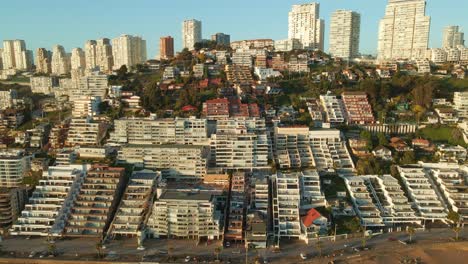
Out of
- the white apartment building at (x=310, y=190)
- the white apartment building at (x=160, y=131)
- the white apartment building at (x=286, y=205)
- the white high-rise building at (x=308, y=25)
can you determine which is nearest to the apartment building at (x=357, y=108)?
the white apartment building at (x=310, y=190)

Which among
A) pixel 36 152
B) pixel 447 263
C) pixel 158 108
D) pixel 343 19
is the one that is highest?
pixel 343 19

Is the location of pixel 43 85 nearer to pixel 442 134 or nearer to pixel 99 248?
pixel 99 248

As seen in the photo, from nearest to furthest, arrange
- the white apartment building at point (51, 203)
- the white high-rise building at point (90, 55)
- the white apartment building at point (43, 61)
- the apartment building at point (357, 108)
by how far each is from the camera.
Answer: the white apartment building at point (51, 203), the apartment building at point (357, 108), the white high-rise building at point (90, 55), the white apartment building at point (43, 61)

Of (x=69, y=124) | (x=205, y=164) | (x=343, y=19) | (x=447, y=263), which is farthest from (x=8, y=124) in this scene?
(x=343, y=19)

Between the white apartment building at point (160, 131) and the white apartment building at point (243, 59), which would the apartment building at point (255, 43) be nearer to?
the white apartment building at point (243, 59)

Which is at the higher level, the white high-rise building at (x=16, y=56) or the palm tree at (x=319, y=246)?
the white high-rise building at (x=16, y=56)

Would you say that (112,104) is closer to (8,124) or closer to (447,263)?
(8,124)

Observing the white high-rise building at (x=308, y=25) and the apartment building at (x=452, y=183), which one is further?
the white high-rise building at (x=308, y=25)
